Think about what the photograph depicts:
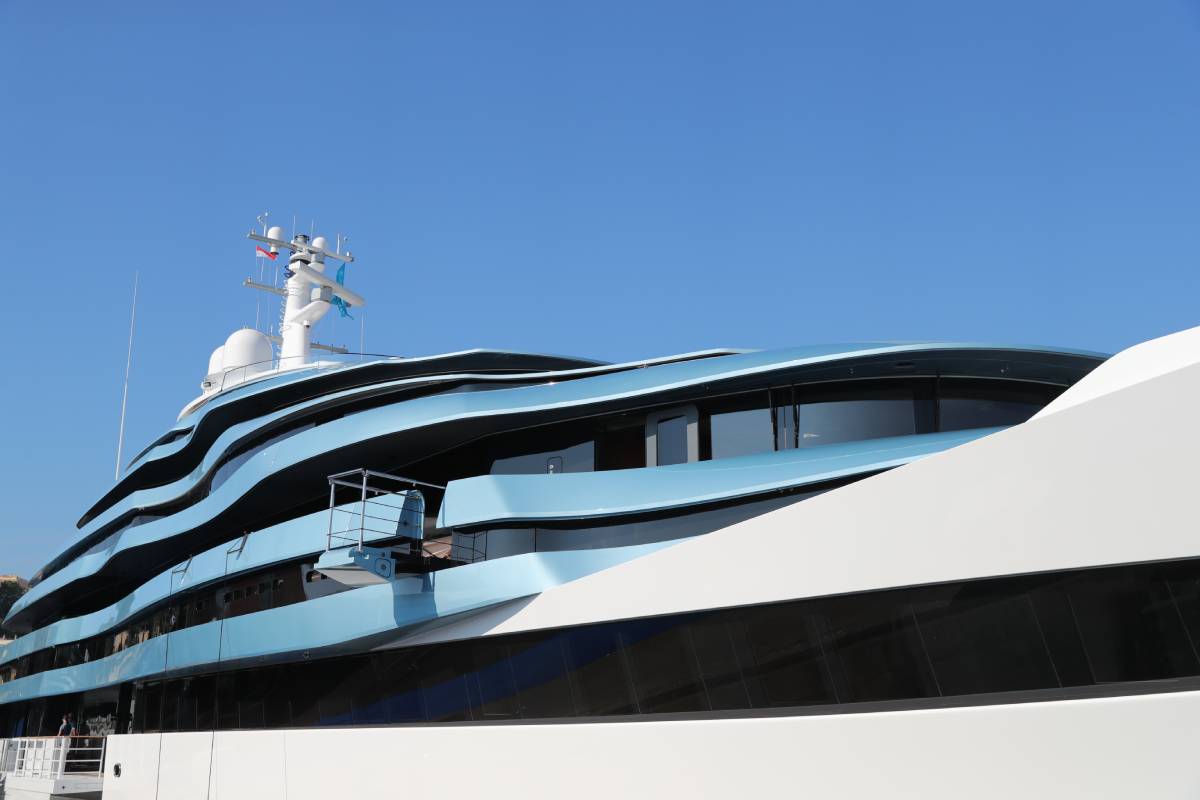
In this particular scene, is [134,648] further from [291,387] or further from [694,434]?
[694,434]

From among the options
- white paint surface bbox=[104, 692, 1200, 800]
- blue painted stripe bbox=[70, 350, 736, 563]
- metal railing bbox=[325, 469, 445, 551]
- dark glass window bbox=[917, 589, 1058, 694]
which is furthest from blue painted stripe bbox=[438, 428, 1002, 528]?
dark glass window bbox=[917, 589, 1058, 694]

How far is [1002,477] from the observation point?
812 centimetres

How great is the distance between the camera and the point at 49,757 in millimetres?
24781

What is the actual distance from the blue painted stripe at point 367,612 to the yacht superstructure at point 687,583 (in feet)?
0.15

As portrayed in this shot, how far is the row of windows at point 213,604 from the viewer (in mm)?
16328

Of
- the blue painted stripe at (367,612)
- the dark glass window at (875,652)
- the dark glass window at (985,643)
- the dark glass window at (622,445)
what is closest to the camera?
the dark glass window at (985,643)

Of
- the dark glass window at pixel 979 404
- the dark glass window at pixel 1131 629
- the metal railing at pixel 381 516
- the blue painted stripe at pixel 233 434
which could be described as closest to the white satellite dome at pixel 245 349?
the blue painted stripe at pixel 233 434

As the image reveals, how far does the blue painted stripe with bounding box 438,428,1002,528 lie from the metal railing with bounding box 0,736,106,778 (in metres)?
15.0

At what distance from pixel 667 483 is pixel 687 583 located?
93.1 inches

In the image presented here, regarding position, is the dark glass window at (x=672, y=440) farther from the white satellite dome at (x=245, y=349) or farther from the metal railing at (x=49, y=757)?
the white satellite dome at (x=245, y=349)

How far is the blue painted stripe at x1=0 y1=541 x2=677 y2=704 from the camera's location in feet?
39.1

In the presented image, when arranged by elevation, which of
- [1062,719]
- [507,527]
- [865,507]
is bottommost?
[1062,719]

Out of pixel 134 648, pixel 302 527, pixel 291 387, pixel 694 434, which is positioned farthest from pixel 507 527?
pixel 134 648

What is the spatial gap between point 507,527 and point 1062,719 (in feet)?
24.2
